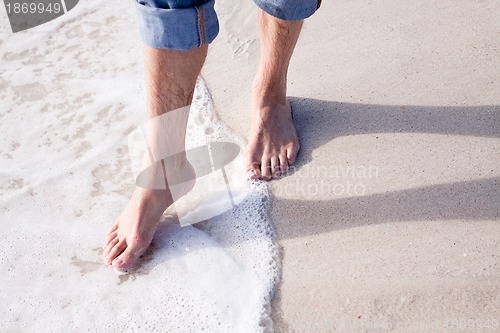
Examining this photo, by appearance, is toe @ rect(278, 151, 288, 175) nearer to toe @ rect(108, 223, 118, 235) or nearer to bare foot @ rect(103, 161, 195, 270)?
bare foot @ rect(103, 161, 195, 270)

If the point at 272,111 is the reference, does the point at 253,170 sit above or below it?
below

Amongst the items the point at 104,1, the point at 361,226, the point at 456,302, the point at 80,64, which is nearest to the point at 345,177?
the point at 361,226

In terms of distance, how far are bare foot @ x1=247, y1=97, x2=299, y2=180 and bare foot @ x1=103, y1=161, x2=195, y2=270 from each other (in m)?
0.29

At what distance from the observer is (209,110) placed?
214 cm

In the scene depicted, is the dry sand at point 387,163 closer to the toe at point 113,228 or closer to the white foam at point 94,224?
the white foam at point 94,224

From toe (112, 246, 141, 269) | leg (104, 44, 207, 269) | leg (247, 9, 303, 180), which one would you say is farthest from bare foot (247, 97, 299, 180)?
toe (112, 246, 141, 269)

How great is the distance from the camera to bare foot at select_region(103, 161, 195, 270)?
1.65 metres

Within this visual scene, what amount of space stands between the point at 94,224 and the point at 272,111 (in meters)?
0.73

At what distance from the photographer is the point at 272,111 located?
1.92 meters

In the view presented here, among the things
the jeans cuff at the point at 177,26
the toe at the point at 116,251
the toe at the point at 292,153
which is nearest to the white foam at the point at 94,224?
the toe at the point at 116,251

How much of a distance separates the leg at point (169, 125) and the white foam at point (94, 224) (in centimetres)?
7

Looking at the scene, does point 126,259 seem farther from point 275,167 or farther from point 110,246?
point 275,167

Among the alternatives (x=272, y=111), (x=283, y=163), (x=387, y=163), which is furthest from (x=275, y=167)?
(x=387, y=163)

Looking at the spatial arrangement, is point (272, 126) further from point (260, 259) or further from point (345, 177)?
point (260, 259)
